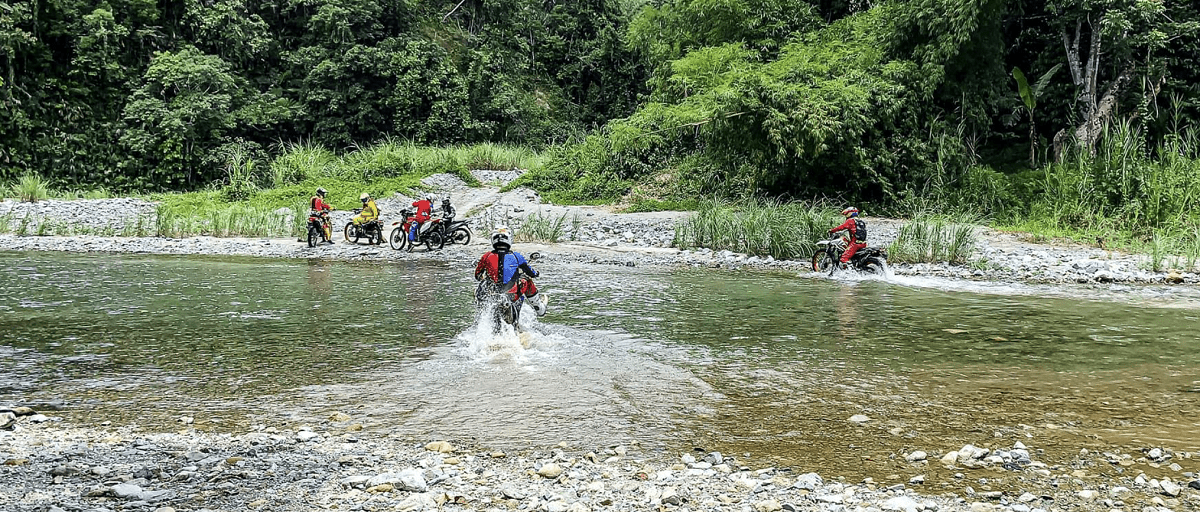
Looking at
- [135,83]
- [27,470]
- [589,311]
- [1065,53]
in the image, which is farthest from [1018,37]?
[135,83]

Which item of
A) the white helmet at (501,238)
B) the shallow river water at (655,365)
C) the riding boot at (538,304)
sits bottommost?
the shallow river water at (655,365)

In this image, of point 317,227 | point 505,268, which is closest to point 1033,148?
point 317,227

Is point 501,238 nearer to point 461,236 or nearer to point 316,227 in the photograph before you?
point 461,236

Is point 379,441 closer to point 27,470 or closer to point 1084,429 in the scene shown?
point 27,470

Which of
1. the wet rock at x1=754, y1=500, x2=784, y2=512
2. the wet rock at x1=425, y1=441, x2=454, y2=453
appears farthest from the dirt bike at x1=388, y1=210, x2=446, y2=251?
the wet rock at x1=754, y1=500, x2=784, y2=512

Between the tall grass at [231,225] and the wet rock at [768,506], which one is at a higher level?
the tall grass at [231,225]

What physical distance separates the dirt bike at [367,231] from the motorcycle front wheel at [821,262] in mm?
9940

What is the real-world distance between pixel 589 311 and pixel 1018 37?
19192 mm

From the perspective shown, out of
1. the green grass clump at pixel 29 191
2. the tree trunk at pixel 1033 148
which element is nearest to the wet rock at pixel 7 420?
the tree trunk at pixel 1033 148

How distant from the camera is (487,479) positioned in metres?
4.71

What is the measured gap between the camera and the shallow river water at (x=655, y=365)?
18.9 feet

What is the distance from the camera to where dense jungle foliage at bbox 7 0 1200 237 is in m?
19.5

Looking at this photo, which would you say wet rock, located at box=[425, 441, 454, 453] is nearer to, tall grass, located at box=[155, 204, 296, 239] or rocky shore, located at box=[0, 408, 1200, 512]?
rocky shore, located at box=[0, 408, 1200, 512]

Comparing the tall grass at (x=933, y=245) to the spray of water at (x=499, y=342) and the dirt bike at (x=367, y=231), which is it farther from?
the dirt bike at (x=367, y=231)
